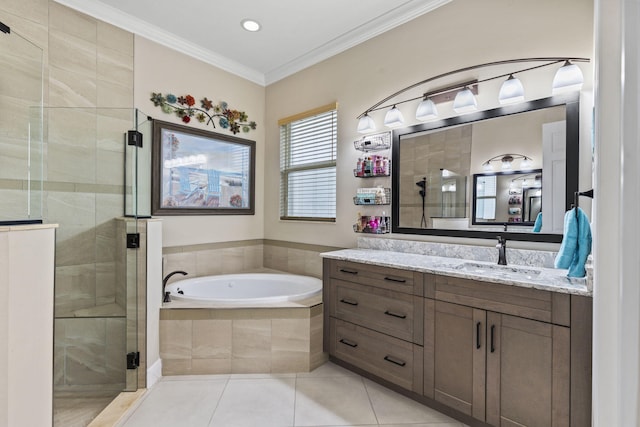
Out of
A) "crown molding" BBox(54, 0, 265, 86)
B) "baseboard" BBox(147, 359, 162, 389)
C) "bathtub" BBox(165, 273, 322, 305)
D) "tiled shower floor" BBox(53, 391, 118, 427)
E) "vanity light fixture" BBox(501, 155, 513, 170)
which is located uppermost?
"crown molding" BBox(54, 0, 265, 86)

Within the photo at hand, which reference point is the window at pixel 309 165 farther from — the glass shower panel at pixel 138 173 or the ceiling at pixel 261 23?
the glass shower panel at pixel 138 173

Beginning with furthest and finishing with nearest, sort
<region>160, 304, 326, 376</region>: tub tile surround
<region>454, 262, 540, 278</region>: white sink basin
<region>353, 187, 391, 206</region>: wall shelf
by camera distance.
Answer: <region>353, 187, 391, 206</region>: wall shelf
<region>160, 304, 326, 376</region>: tub tile surround
<region>454, 262, 540, 278</region>: white sink basin

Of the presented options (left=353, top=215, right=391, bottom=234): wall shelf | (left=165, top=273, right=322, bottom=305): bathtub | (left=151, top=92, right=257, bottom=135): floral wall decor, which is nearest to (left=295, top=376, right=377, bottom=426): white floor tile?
(left=165, top=273, right=322, bottom=305): bathtub

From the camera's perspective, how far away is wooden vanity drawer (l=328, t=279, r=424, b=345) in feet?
6.32

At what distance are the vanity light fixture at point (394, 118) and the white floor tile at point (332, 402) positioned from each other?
2.04 m

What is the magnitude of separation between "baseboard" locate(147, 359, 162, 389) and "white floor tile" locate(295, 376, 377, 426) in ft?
3.40

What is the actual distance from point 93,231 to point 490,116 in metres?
3.02

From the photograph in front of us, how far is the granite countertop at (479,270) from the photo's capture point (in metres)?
1.45

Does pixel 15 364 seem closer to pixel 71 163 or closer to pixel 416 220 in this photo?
pixel 71 163

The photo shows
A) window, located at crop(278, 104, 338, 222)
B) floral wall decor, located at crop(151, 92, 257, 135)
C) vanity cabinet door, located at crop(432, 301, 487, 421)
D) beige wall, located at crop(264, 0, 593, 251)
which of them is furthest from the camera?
window, located at crop(278, 104, 338, 222)

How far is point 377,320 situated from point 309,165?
184 cm

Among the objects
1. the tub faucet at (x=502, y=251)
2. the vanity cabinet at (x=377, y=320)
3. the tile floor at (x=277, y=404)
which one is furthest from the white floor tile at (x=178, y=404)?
the tub faucet at (x=502, y=251)

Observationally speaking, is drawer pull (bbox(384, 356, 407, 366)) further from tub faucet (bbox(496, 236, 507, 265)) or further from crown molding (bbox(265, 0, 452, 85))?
crown molding (bbox(265, 0, 452, 85))

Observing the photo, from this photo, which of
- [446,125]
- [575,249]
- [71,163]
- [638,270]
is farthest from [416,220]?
[71,163]
